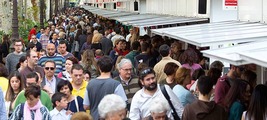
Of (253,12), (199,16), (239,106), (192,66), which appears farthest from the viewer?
(199,16)

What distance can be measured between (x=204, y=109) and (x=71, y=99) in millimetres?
2250

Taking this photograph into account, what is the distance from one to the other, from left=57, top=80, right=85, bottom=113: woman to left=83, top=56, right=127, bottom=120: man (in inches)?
5.1

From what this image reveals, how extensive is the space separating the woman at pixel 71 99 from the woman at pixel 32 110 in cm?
72

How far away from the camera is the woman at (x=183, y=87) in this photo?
7.93 m

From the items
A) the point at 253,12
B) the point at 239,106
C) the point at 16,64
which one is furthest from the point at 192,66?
the point at 16,64

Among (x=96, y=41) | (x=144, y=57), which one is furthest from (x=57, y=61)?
(x=96, y=41)

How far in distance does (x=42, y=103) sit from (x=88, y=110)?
0.66 m

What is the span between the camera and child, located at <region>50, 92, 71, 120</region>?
25.3ft

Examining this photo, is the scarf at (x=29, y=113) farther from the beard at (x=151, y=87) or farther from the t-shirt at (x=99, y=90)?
the beard at (x=151, y=87)

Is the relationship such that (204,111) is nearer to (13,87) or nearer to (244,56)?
(244,56)

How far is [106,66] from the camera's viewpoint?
8047 mm

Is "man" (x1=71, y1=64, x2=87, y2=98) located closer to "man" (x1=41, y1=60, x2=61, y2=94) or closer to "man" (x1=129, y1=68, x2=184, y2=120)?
"man" (x1=41, y1=60, x2=61, y2=94)

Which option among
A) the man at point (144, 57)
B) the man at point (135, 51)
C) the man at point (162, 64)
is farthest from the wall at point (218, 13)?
the man at point (162, 64)

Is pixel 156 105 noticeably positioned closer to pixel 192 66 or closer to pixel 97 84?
pixel 97 84
